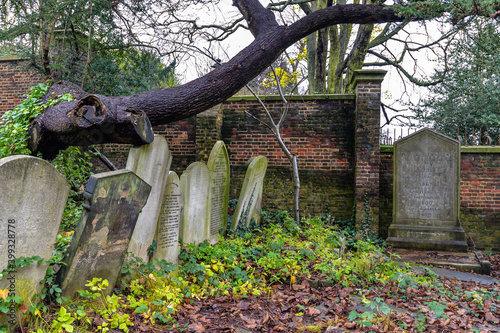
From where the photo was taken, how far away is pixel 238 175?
28.8 ft

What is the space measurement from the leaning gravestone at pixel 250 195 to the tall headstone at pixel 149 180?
7.33ft

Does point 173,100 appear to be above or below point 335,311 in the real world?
above

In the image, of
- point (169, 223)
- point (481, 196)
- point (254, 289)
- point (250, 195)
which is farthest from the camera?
point (481, 196)

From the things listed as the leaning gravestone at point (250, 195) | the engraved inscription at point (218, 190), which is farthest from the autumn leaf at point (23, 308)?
the leaning gravestone at point (250, 195)

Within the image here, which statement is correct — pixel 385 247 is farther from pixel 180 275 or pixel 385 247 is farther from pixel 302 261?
pixel 180 275

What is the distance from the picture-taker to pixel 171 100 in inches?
200

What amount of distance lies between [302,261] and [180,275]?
69.4 inches

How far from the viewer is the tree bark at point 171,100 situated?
4.10 metres

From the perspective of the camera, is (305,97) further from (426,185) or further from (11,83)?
(11,83)

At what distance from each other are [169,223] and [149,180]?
727mm

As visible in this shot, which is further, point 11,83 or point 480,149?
point 11,83

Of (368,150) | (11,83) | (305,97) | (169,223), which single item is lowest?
(169,223)

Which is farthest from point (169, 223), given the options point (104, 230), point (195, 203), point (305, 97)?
point (305, 97)

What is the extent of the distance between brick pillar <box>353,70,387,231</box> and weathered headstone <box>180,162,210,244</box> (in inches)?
150
